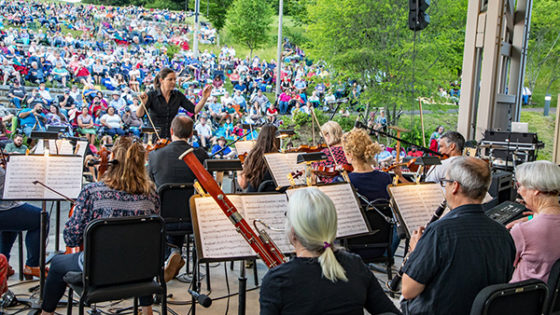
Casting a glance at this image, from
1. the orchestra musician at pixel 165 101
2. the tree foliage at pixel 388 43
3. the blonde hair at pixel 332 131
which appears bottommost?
the blonde hair at pixel 332 131

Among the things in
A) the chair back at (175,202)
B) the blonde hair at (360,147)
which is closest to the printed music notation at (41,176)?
the chair back at (175,202)

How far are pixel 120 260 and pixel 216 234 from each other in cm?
56

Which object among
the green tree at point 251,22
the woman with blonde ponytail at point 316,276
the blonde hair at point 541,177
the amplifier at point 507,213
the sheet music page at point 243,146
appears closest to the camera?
the woman with blonde ponytail at point 316,276

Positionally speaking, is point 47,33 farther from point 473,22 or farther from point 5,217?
point 5,217

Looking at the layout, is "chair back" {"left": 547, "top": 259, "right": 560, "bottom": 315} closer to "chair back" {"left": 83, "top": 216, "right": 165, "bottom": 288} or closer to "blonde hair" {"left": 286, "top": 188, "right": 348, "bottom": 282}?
"blonde hair" {"left": 286, "top": 188, "right": 348, "bottom": 282}

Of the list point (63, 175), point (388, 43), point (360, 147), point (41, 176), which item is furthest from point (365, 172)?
point (388, 43)

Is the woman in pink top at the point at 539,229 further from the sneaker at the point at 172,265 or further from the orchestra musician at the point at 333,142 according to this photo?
the orchestra musician at the point at 333,142

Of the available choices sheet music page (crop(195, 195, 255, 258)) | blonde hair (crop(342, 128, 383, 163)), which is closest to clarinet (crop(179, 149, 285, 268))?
sheet music page (crop(195, 195, 255, 258))

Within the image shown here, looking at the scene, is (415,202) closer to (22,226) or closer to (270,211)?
(270,211)

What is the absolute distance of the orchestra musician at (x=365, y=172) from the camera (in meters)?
4.20

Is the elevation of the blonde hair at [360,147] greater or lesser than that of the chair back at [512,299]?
greater

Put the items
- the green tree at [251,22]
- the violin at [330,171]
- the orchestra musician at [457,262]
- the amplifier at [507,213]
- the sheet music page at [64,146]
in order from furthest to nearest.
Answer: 1. the green tree at [251,22]
2. the sheet music page at [64,146]
3. the violin at [330,171]
4. the amplifier at [507,213]
5. the orchestra musician at [457,262]

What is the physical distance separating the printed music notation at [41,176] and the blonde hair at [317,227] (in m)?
2.31

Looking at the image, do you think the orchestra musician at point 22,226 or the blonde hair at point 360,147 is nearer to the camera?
the orchestra musician at point 22,226
